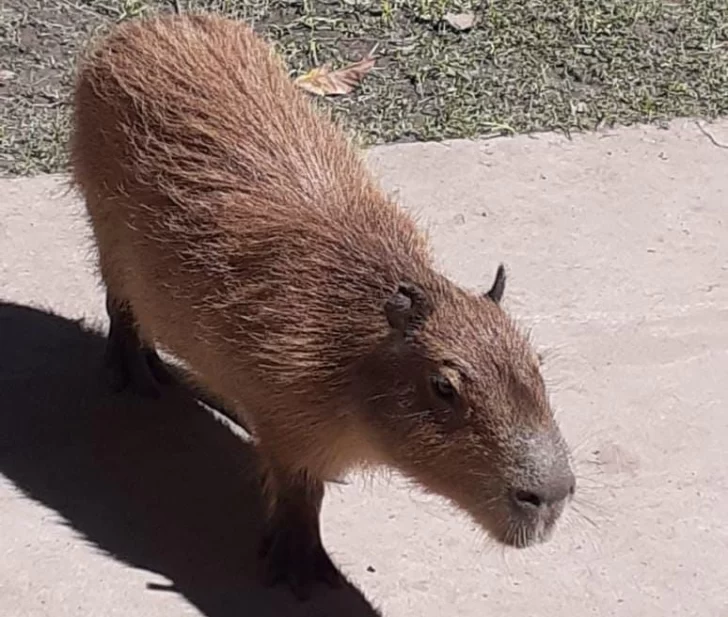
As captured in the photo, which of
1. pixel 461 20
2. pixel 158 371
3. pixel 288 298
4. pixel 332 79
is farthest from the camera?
pixel 461 20

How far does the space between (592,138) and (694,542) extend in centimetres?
178

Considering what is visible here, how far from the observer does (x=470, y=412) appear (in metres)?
3.47

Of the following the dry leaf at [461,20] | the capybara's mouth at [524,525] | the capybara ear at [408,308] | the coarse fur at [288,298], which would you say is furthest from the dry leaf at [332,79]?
the capybara's mouth at [524,525]

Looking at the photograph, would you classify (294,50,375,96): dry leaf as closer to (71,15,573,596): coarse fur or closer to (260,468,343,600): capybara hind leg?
(71,15,573,596): coarse fur

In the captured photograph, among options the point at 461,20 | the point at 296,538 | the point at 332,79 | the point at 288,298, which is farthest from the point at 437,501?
the point at 461,20

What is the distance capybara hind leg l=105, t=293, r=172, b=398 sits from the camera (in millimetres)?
4438

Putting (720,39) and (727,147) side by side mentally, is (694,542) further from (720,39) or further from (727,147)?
(720,39)

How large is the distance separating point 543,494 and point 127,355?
4.72ft

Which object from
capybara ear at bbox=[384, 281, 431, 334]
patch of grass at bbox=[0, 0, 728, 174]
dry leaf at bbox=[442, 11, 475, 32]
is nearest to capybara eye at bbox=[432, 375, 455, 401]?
capybara ear at bbox=[384, 281, 431, 334]

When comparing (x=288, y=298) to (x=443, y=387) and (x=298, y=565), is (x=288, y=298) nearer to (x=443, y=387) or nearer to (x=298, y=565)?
(x=443, y=387)

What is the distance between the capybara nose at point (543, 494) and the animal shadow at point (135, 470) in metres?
0.63

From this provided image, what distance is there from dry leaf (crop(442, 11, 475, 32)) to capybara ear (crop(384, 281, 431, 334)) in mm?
2506

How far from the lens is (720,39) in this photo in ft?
19.7

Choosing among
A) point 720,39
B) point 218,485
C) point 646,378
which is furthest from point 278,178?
point 720,39
